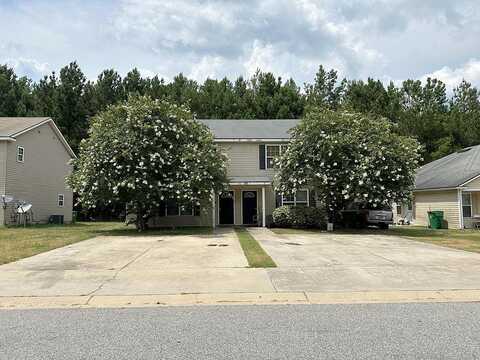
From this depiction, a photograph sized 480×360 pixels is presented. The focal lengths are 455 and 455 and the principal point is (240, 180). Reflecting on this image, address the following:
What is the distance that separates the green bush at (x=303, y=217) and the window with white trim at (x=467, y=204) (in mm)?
8690

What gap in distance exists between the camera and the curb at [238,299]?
7.30 meters

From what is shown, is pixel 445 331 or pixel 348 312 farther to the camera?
pixel 348 312

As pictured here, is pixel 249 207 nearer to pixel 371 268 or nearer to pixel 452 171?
pixel 452 171

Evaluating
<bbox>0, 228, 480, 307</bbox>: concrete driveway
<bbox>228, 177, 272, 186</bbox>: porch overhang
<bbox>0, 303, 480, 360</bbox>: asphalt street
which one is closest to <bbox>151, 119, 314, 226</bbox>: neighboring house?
<bbox>228, 177, 272, 186</bbox>: porch overhang

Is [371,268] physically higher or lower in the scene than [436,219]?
lower

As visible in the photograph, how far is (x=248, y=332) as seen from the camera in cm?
564

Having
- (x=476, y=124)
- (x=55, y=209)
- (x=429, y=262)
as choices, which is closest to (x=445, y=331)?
(x=429, y=262)

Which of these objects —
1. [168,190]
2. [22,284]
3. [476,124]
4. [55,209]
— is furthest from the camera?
[476,124]

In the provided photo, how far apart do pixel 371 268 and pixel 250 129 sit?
1898 cm

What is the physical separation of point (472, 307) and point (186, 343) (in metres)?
4.56

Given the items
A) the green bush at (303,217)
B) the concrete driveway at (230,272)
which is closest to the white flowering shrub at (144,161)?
the green bush at (303,217)

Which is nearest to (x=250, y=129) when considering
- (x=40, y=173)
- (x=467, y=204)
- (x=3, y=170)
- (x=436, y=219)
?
(x=436, y=219)

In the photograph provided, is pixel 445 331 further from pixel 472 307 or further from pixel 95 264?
pixel 95 264

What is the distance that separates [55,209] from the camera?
31.6 meters
